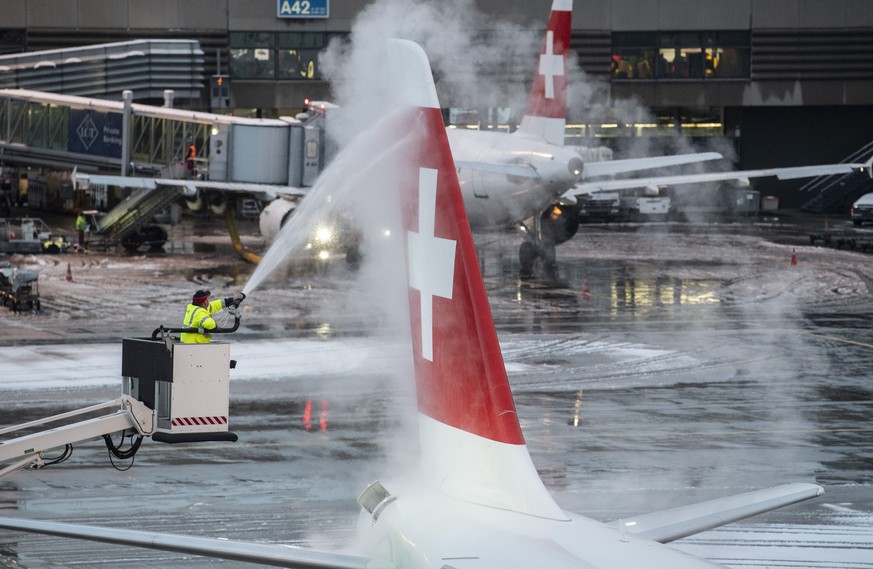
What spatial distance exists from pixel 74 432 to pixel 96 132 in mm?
46177

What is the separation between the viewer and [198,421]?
46.2ft

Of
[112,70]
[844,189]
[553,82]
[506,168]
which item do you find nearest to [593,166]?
[553,82]

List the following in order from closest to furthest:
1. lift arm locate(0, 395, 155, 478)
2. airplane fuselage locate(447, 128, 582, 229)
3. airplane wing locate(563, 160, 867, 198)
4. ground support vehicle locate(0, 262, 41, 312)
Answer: lift arm locate(0, 395, 155, 478)
ground support vehicle locate(0, 262, 41, 312)
airplane fuselage locate(447, 128, 582, 229)
airplane wing locate(563, 160, 867, 198)

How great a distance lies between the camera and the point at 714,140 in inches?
3482

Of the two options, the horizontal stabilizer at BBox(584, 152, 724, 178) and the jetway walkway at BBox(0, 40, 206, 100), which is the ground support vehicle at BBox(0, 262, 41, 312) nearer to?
the horizontal stabilizer at BBox(584, 152, 724, 178)

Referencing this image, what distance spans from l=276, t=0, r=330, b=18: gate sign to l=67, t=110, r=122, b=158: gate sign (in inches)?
994

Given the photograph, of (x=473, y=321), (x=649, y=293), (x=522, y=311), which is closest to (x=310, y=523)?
(x=473, y=321)

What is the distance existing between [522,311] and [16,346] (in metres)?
14.2

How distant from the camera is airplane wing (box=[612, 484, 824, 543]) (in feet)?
30.3

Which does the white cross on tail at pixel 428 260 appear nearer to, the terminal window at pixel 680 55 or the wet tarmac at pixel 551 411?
the wet tarmac at pixel 551 411

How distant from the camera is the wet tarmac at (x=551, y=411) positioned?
54.3 ft

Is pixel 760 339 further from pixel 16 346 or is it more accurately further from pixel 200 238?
pixel 200 238

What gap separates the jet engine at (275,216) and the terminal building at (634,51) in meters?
29.0

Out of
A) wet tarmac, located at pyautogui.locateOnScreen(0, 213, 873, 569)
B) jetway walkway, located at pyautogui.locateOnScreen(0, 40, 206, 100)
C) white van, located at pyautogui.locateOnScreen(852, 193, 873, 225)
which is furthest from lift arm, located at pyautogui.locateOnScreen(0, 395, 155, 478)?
white van, located at pyautogui.locateOnScreen(852, 193, 873, 225)
